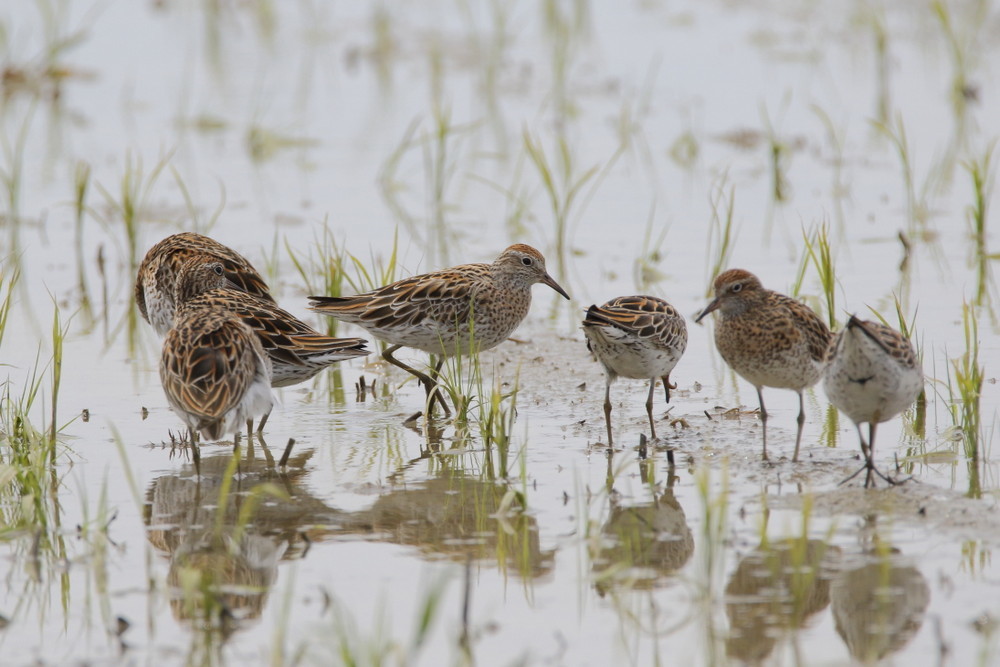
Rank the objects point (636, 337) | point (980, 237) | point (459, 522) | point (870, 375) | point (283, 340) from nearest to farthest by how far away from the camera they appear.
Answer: point (870, 375) → point (459, 522) → point (636, 337) → point (283, 340) → point (980, 237)

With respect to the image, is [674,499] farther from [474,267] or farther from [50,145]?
[50,145]

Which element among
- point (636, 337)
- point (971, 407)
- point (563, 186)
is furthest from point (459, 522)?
point (563, 186)

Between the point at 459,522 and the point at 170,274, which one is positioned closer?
the point at 459,522

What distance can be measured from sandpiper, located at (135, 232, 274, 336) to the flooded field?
0.49 meters

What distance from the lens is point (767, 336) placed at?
7.60 metres

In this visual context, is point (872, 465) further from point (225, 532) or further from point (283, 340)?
point (283, 340)

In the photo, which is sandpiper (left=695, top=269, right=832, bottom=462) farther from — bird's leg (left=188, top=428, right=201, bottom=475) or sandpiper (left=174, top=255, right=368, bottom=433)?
bird's leg (left=188, top=428, right=201, bottom=475)

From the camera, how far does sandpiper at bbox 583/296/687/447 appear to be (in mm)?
7801

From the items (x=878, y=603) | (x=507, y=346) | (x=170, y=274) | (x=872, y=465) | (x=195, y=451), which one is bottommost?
(x=878, y=603)

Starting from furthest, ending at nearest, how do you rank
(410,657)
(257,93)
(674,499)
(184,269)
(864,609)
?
(257,93) < (184,269) < (674,499) < (864,609) < (410,657)

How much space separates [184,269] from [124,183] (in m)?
2.16

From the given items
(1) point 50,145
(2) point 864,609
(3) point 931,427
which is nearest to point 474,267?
(3) point 931,427

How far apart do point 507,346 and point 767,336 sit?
303 cm

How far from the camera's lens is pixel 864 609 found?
18.8 ft
